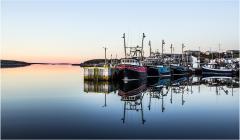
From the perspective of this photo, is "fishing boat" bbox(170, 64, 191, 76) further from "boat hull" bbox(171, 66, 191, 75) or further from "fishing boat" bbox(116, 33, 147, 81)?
"fishing boat" bbox(116, 33, 147, 81)

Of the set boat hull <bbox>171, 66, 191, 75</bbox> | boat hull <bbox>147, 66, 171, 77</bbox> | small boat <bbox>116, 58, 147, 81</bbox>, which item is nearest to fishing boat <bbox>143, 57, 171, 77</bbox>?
boat hull <bbox>147, 66, 171, 77</bbox>

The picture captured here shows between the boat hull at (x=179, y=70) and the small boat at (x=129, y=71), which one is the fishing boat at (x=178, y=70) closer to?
the boat hull at (x=179, y=70)

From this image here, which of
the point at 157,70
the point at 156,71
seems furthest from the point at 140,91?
the point at 157,70

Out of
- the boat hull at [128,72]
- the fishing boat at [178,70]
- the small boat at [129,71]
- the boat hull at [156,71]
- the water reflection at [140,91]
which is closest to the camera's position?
the water reflection at [140,91]

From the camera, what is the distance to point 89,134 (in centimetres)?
1914

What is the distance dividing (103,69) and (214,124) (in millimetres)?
50925

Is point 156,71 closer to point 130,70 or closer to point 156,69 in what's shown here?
point 156,69

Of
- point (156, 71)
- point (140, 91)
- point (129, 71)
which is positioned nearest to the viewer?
point (140, 91)

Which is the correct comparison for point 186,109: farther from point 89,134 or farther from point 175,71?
point 175,71

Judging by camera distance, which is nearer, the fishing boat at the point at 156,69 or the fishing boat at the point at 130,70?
the fishing boat at the point at 130,70

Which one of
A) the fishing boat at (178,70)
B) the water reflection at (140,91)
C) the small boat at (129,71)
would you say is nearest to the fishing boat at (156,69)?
the fishing boat at (178,70)

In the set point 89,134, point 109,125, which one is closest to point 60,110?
point 109,125

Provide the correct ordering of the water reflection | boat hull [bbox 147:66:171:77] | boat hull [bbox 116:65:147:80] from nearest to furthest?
1. the water reflection
2. boat hull [bbox 116:65:147:80]
3. boat hull [bbox 147:66:171:77]

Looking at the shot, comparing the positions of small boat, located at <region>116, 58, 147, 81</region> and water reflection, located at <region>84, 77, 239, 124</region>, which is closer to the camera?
water reflection, located at <region>84, 77, 239, 124</region>
